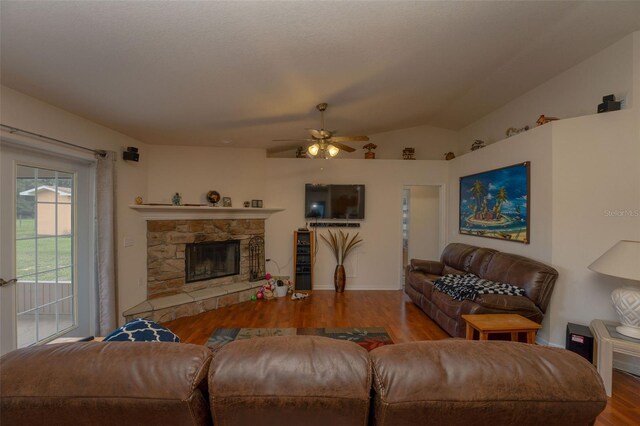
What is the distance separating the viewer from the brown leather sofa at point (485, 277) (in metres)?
2.67

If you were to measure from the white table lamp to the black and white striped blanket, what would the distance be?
2.33 feet

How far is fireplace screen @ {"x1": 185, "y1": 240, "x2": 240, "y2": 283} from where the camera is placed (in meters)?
4.27

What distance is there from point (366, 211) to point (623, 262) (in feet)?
11.3

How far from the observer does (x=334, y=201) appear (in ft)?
16.5

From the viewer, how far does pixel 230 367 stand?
837 millimetres

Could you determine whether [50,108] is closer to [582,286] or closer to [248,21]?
[248,21]

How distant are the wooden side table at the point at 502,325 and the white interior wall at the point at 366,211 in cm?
268

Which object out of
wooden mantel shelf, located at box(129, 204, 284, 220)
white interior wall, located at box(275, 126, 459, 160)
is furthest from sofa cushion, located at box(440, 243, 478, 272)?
wooden mantel shelf, located at box(129, 204, 284, 220)

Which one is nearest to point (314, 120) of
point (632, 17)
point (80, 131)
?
point (80, 131)

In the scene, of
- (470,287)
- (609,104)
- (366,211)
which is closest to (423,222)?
(366,211)

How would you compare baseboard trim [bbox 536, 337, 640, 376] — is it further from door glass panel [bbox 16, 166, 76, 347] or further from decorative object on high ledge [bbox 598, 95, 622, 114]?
door glass panel [bbox 16, 166, 76, 347]

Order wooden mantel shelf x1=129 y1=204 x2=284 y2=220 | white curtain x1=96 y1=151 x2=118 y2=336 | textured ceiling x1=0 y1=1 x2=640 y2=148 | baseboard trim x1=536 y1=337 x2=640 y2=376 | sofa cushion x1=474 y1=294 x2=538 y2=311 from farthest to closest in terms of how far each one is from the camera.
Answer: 1. wooden mantel shelf x1=129 y1=204 x2=284 y2=220
2. white curtain x1=96 y1=151 x2=118 y2=336
3. sofa cushion x1=474 y1=294 x2=538 y2=311
4. baseboard trim x1=536 y1=337 x2=640 y2=376
5. textured ceiling x1=0 y1=1 x2=640 y2=148

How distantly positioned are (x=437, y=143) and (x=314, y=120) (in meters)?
3.02

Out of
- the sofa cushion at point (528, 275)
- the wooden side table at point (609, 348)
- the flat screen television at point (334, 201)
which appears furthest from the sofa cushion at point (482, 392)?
the flat screen television at point (334, 201)
